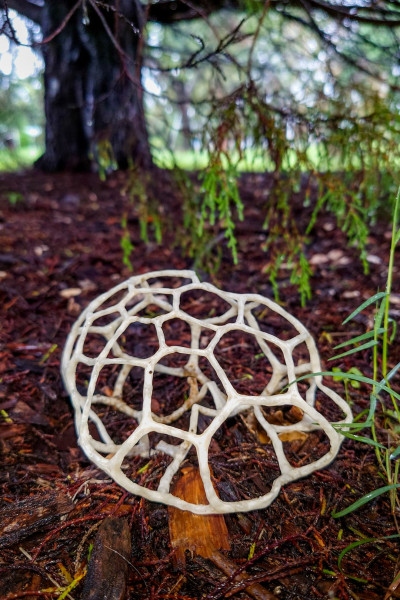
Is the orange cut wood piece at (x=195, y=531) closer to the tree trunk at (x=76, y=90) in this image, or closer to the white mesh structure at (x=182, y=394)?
the white mesh structure at (x=182, y=394)

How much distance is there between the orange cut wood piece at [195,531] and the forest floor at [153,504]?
0.03 m

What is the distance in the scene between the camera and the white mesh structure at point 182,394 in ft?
5.17

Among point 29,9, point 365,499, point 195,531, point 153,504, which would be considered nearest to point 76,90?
point 29,9

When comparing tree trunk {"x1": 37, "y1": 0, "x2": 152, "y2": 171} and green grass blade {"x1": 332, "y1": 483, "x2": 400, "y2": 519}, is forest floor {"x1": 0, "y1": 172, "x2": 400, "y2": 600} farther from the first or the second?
tree trunk {"x1": 37, "y1": 0, "x2": 152, "y2": 171}

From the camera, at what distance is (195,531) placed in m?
1.54

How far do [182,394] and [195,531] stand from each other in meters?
0.76

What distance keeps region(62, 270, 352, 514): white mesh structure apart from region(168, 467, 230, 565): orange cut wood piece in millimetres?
61

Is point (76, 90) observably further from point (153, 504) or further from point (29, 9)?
point (153, 504)

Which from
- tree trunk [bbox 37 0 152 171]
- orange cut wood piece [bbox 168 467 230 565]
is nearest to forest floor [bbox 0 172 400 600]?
orange cut wood piece [bbox 168 467 230 565]

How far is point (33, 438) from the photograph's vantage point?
6.61 feet

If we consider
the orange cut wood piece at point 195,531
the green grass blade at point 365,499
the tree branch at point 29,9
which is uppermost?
the tree branch at point 29,9

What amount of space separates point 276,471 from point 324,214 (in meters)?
3.33

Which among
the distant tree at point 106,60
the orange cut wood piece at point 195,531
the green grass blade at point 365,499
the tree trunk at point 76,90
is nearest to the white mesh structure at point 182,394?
the orange cut wood piece at point 195,531

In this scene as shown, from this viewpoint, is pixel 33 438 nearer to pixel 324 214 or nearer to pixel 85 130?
pixel 324 214
